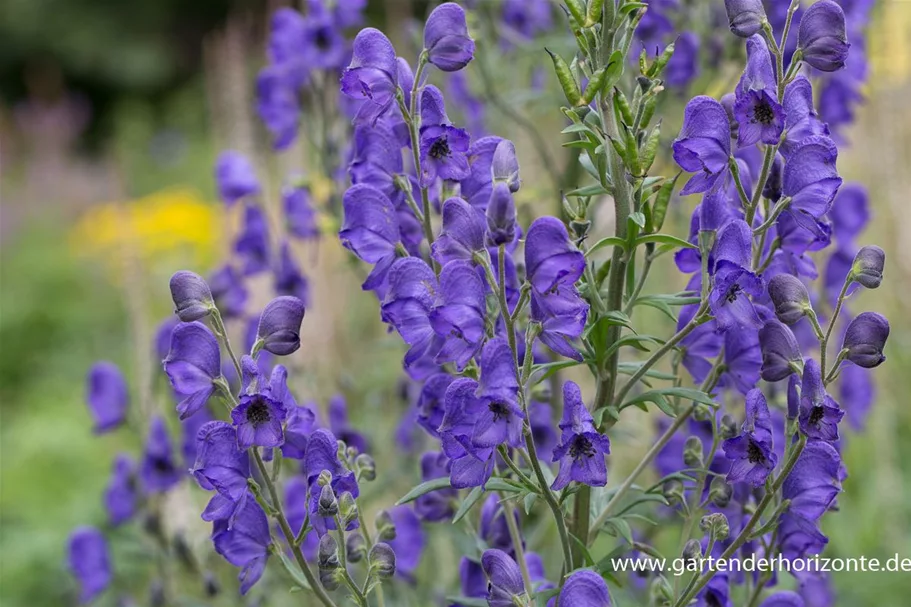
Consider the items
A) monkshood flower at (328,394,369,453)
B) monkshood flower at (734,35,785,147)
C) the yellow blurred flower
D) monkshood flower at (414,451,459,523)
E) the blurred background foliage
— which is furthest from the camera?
the yellow blurred flower

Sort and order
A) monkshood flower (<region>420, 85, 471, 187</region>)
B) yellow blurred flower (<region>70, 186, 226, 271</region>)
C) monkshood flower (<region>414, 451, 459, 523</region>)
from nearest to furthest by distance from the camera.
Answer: monkshood flower (<region>420, 85, 471, 187</region>), monkshood flower (<region>414, 451, 459, 523</region>), yellow blurred flower (<region>70, 186, 226, 271</region>)

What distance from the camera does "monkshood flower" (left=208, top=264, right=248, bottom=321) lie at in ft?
8.46

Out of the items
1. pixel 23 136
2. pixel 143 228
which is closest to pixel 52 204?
pixel 23 136

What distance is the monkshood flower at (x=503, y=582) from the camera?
52.4 inches

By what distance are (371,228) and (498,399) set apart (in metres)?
0.38

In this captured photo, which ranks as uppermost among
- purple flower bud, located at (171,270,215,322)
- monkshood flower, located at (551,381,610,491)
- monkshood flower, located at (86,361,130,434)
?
purple flower bud, located at (171,270,215,322)

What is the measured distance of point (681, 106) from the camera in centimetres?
266

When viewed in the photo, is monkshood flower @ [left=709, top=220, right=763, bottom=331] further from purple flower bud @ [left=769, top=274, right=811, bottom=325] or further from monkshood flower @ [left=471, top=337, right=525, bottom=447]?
monkshood flower @ [left=471, top=337, right=525, bottom=447]

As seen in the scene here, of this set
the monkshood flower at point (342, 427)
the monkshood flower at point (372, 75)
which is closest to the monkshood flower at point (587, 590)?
the monkshood flower at point (372, 75)

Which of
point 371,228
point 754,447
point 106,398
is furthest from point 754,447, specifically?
point 106,398

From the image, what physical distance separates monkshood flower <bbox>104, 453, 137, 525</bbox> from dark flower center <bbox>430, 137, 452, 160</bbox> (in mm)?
1419

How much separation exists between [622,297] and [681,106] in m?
1.37

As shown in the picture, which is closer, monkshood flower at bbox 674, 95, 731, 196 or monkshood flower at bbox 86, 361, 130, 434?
monkshood flower at bbox 674, 95, 731, 196

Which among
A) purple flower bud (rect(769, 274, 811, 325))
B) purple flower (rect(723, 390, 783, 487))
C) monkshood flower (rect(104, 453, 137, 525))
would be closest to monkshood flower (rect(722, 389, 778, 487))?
purple flower (rect(723, 390, 783, 487))
